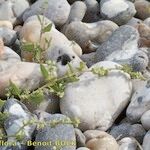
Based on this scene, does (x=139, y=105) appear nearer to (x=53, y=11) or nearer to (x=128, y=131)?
(x=128, y=131)

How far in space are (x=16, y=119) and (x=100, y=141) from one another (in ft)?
1.17

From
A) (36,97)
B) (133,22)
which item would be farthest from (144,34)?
(36,97)

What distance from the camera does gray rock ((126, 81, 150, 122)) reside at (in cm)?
238

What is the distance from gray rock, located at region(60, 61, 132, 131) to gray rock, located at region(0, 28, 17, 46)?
648mm

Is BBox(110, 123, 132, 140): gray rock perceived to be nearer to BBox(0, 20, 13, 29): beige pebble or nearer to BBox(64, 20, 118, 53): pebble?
BBox(64, 20, 118, 53): pebble

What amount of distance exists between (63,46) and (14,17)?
0.64 metres

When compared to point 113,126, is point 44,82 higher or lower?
higher

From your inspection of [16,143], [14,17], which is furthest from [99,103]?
[14,17]

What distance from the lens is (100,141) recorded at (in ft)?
7.24

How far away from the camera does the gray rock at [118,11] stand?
10.8 feet

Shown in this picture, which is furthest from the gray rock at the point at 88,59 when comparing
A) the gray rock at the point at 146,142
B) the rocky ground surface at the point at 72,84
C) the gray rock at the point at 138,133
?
the gray rock at the point at 146,142

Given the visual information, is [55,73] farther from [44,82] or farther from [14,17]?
[14,17]

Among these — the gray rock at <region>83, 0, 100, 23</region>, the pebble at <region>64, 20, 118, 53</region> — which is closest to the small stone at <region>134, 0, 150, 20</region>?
the gray rock at <region>83, 0, 100, 23</region>

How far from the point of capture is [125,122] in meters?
2.44
